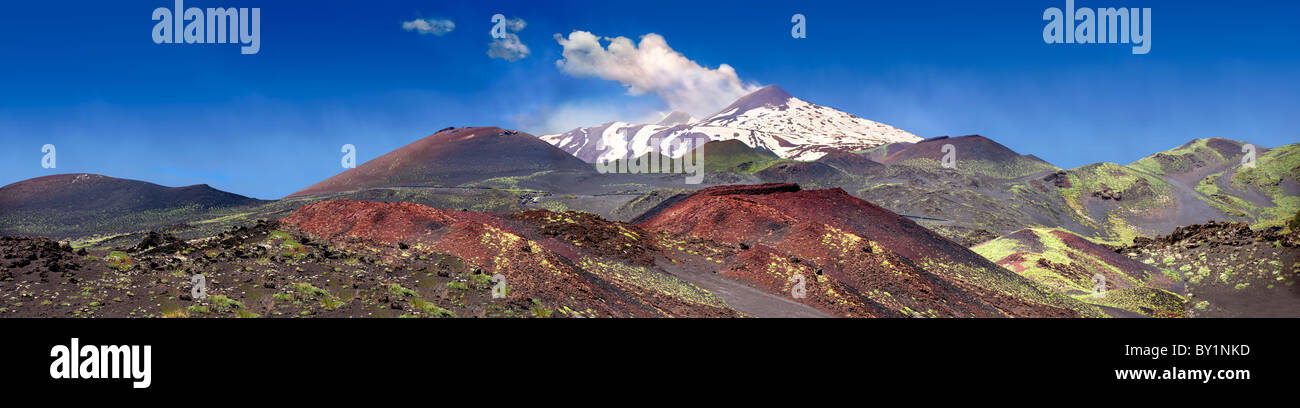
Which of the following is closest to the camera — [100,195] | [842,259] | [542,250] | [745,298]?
[542,250]

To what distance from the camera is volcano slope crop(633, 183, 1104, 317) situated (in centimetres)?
3362

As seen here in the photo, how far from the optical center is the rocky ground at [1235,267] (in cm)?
4303

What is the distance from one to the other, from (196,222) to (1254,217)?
141225mm

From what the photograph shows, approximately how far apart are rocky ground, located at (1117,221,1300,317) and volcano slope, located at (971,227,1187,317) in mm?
1282

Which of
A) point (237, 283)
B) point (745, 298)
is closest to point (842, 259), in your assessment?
point (745, 298)

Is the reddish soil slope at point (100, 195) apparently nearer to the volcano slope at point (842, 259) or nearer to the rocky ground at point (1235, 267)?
the volcano slope at point (842, 259)

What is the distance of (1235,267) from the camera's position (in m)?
49.4

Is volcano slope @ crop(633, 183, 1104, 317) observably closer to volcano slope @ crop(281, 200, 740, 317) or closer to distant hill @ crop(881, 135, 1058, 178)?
volcano slope @ crop(281, 200, 740, 317)

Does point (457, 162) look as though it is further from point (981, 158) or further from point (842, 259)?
point (842, 259)

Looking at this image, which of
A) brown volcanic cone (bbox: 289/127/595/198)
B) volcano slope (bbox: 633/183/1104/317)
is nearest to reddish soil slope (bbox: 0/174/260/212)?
brown volcanic cone (bbox: 289/127/595/198)

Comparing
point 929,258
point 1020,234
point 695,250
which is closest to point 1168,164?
point 1020,234

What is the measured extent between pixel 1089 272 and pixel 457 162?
134697mm

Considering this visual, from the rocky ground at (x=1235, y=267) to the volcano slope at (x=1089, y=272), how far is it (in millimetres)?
1282
